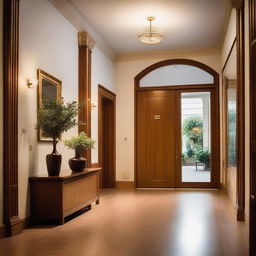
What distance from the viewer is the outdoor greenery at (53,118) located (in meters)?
5.59

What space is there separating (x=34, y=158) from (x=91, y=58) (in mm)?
3486

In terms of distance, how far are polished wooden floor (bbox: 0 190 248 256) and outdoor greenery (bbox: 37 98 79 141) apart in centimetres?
144

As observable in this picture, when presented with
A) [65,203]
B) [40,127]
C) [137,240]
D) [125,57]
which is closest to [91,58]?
[125,57]

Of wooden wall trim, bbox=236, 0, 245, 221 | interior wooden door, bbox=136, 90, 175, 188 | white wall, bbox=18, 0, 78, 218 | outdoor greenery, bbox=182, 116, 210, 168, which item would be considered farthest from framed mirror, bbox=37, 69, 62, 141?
outdoor greenery, bbox=182, 116, 210, 168

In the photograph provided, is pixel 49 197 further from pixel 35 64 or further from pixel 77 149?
pixel 35 64

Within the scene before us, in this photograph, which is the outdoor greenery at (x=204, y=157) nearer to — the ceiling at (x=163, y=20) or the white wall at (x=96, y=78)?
the ceiling at (x=163, y=20)

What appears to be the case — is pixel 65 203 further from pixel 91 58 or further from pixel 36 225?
pixel 91 58

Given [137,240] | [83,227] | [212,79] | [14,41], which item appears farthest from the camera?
[212,79]

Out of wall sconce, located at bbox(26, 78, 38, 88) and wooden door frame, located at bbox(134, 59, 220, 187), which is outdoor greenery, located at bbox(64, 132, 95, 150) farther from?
wooden door frame, located at bbox(134, 59, 220, 187)

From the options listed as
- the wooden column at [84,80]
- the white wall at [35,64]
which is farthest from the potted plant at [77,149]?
the wooden column at [84,80]

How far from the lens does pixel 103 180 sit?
10.4 metres

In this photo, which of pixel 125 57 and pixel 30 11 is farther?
pixel 125 57

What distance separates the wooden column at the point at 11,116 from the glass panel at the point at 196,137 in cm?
607

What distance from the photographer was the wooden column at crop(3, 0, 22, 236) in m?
4.82
